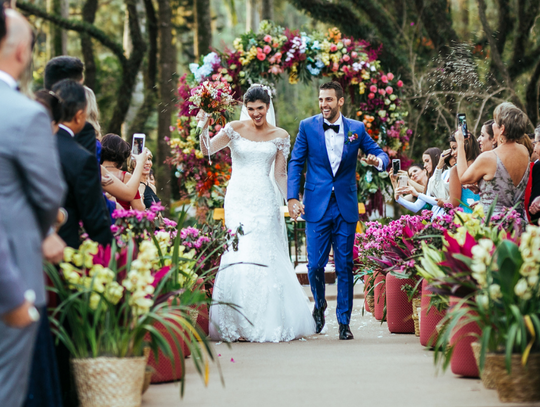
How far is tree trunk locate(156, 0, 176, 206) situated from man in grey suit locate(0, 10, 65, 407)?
41.9ft

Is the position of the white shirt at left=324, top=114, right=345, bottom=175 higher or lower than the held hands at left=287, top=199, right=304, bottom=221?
higher

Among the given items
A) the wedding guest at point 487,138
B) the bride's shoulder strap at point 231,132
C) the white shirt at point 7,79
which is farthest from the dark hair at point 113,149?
the wedding guest at point 487,138

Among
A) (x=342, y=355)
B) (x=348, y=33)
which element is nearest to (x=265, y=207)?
(x=342, y=355)

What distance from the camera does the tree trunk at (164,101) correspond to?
1541 cm

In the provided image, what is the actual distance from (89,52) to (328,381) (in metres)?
17.6

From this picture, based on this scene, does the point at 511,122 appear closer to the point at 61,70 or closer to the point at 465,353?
the point at 465,353

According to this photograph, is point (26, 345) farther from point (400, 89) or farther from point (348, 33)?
point (348, 33)

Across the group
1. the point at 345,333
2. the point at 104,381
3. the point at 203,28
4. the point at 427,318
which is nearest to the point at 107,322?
the point at 104,381

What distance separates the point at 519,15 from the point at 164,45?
26.4 feet

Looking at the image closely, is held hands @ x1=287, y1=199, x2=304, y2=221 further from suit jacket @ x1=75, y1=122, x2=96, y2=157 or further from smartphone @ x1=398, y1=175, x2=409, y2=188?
suit jacket @ x1=75, y1=122, x2=96, y2=157

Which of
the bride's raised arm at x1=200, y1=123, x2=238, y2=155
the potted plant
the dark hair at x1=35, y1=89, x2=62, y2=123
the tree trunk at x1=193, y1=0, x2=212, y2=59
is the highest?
the tree trunk at x1=193, y1=0, x2=212, y2=59

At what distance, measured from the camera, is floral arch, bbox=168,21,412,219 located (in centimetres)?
1103

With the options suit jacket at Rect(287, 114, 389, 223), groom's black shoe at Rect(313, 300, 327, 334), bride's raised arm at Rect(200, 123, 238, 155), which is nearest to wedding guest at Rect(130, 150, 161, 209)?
bride's raised arm at Rect(200, 123, 238, 155)

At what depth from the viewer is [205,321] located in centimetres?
627
